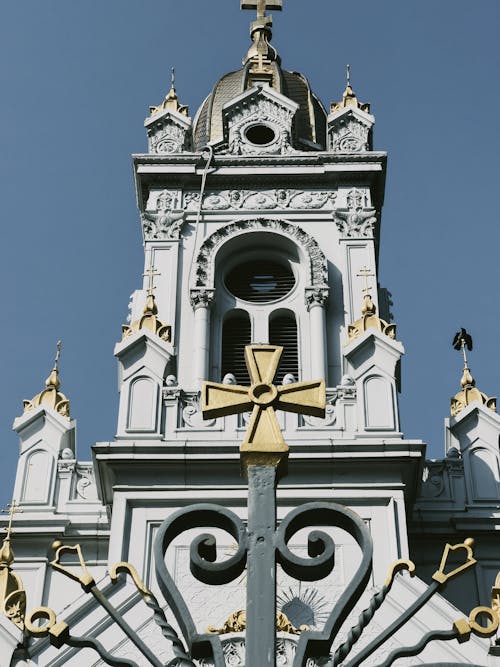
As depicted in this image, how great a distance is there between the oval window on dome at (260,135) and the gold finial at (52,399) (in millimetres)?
7358

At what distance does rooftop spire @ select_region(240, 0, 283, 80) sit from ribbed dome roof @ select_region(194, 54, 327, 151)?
0.66ft

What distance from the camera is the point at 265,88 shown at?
25516 millimetres

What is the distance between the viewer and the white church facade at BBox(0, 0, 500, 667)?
1383cm

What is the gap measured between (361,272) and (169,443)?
21.2ft

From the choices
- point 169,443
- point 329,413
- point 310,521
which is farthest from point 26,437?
point 310,521

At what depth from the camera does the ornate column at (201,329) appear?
1923 cm

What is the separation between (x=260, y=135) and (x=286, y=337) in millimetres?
5821

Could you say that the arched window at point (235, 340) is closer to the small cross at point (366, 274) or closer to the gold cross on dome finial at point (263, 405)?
the small cross at point (366, 274)

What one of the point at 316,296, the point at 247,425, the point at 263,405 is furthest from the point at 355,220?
the point at 263,405

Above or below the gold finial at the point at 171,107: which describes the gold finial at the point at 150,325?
below

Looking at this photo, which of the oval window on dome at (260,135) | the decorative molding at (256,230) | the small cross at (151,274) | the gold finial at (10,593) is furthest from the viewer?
the oval window on dome at (260,135)

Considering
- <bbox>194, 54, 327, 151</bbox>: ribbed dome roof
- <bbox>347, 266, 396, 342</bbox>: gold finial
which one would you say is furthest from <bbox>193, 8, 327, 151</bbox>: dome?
<bbox>347, 266, 396, 342</bbox>: gold finial

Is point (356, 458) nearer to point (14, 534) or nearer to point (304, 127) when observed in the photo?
point (14, 534)

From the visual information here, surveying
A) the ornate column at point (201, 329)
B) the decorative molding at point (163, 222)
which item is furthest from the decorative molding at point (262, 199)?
the ornate column at point (201, 329)
